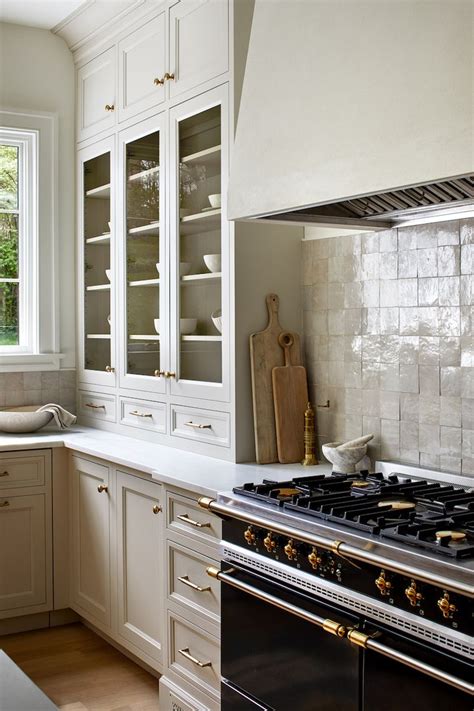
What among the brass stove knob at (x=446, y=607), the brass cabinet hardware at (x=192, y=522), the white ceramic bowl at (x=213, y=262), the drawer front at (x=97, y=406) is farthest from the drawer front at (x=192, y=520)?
the drawer front at (x=97, y=406)

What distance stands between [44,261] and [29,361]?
539 millimetres

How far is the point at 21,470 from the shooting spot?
3930 millimetres

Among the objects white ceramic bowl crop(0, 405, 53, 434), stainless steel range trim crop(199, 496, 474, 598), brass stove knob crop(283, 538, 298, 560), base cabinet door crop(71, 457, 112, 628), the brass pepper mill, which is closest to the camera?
stainless steel range trim crop(199, 496, 474, 598)

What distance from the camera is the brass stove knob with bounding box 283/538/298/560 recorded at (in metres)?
2.29

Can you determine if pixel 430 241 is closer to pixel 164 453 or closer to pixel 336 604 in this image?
pixel 336 604

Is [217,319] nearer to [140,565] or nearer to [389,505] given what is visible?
[140,565]

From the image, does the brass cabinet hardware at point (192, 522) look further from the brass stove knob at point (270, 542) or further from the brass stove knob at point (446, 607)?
the brass stove knob at point (446, 607)

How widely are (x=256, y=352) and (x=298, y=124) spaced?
1.04 meters

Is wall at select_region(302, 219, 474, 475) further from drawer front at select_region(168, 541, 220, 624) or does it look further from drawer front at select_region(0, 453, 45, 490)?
drawer front at select_region(0, 453, 45, 490)

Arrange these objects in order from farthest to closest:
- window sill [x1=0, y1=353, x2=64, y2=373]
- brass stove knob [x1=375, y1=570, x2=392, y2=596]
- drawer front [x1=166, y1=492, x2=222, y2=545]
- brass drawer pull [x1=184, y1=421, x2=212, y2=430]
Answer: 1. window sill [x1=0, y1=353, x2=64, y2=373]
2. brass drawer pull [x1=184, y1=421, x2=212, y2=430]
3. drawer front [x1=166, y1=492, x2=222, y2=545]
4. brass stove knob [x1=375, y1=570, x2=392, y2=596]

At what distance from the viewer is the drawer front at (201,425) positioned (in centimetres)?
332

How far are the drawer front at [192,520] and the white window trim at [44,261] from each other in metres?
1.80

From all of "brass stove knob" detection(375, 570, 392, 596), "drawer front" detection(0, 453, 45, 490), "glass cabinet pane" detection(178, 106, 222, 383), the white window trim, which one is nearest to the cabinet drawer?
"glass cabinet pane" detection(178, 106, 222, 383)

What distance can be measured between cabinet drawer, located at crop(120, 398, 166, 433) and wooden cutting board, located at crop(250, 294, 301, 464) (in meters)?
0.66
